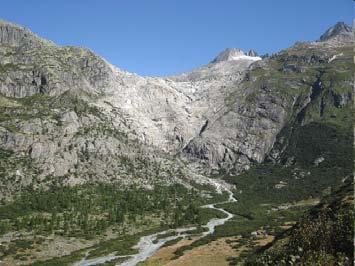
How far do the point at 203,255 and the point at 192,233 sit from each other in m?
67.0

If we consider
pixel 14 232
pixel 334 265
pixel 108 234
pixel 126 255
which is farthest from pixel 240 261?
pixel 14 232

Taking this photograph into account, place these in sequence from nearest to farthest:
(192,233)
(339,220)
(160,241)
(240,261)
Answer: (339,220) < (240,261) < (160,241) < (192,233)

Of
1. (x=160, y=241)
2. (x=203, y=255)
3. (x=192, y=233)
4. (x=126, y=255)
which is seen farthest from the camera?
(x=192, y=233)

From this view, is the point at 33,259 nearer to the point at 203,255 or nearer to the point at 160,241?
the point at 160,241

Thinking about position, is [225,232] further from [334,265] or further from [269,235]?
[334,265]

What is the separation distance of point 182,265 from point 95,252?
5902 centimetres

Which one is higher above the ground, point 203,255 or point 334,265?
point 334,265

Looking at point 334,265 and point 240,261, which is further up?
point 334,265

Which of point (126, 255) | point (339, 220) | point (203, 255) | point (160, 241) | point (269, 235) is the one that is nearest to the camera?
point (339, 220)

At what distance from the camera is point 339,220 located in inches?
1772

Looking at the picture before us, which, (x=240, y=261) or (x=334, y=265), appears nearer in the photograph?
(x=334, y=265)

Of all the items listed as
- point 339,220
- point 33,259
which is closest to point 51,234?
point 33,259

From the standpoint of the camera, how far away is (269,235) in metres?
138

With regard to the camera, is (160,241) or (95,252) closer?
(95,252)
